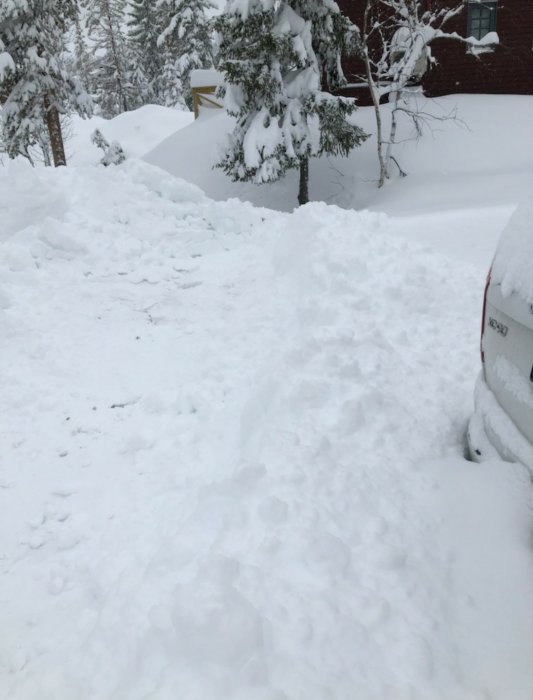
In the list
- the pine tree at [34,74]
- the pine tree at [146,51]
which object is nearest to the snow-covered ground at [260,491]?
the pine tree at [34,74]

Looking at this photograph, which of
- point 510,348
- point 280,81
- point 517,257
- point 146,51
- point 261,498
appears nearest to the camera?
point 517,257

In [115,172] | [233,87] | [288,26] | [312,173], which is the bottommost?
[312,173]

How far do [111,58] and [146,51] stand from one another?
3.18 meters

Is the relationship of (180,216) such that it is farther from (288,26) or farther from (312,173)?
(312,173)

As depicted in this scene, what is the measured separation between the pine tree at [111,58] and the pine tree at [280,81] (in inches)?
1268

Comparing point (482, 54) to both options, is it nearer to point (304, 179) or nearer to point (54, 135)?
point (304, 179)

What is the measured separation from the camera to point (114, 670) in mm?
2289

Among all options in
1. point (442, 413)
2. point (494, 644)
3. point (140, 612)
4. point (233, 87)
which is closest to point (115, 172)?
point (233, 87)

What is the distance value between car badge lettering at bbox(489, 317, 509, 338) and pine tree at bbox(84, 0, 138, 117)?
4765 cm

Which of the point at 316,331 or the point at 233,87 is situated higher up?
the point at 233,87

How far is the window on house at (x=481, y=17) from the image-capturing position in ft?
66.9

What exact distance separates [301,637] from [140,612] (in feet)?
2.61

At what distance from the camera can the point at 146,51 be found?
139 feet

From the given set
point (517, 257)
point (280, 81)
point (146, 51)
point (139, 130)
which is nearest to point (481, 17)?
point (280, 81)
